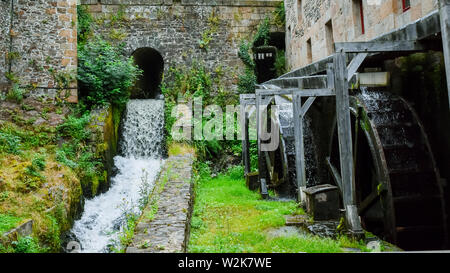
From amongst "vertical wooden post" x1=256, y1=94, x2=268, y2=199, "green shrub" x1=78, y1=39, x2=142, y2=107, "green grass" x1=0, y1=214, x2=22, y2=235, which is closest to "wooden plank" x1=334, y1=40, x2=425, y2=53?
"vertical wooden post" x1=256, y1=94, x2=268, y2=199

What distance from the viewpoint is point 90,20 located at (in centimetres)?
1312

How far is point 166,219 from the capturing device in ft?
14.3

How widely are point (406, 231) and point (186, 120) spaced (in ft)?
28.1

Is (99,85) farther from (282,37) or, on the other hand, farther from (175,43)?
(282,37)

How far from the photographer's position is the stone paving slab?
136 inches

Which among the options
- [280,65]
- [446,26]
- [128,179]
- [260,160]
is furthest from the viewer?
[280,65]

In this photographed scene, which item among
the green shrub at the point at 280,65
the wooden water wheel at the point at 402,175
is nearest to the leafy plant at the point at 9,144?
the wooden water wheel at the point at 402,175

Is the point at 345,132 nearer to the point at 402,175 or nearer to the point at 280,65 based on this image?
the point at 402,175

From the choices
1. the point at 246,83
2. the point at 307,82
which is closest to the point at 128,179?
the point at 307,82

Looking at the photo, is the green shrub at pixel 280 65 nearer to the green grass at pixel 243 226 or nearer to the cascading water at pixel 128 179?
the cascading water at pixel 128 179

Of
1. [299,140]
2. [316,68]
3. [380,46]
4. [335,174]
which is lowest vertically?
[335,174]

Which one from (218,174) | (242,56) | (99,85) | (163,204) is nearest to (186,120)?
(218,174)

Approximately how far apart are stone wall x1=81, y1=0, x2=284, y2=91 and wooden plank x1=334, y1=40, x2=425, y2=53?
9.96 m

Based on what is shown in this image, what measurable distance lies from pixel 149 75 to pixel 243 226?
40.8 feet
